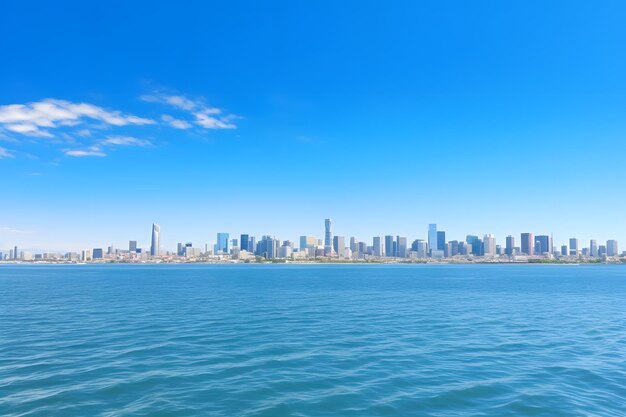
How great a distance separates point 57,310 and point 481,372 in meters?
50.1

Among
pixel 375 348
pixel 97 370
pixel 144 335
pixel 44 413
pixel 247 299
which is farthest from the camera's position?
pixel 247 299

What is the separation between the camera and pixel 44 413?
18.2 metres

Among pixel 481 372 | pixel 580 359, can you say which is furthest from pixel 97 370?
pixel 580 359

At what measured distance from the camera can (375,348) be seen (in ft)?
104

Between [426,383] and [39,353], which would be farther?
[39,353]

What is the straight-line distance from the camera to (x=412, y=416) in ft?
60.7

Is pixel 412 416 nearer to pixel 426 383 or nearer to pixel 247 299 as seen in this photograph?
pixel 426 383

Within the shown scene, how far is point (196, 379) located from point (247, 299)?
45579 mm

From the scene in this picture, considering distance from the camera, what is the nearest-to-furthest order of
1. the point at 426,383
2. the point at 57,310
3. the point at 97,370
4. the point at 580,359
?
the point at 426,383, the point at 97,370, the point at 580,359, the point at 57,310

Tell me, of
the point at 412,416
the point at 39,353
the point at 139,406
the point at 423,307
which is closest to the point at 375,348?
the point at 412,416

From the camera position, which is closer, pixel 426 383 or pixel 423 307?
pixel 426 383

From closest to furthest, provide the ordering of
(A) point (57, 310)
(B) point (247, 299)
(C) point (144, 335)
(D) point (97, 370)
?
(D) point (97, 370)
(C) point (144, 335)
(A) point (57, 310)
(B) point (247, 299)

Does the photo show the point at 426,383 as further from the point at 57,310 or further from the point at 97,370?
the point at 57,310

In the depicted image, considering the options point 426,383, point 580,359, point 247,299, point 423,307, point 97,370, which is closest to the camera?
point 426,383
